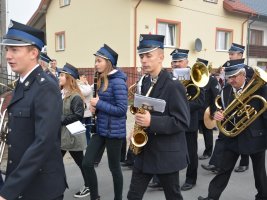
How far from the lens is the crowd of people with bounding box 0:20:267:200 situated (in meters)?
2.29

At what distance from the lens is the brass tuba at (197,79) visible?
495cm

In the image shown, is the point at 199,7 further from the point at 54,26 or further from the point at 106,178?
the point at 106,178

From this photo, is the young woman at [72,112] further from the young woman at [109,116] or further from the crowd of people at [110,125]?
the young woman at [109,116]

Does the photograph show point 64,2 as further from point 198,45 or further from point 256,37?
point 256,37

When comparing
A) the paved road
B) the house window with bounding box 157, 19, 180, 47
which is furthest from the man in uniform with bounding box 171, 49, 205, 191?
the house window with bounding box 157, 19, 180, 47

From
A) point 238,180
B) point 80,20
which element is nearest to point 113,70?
point 238,180

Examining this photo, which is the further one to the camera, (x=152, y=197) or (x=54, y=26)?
(x=54, y=26)

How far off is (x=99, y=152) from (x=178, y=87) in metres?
1.63

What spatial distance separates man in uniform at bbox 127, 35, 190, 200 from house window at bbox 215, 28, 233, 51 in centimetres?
1814

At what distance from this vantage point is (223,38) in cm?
2089

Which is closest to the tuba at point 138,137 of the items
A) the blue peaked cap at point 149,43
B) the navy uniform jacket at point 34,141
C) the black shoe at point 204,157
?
the blue peaked cap at point 149,43

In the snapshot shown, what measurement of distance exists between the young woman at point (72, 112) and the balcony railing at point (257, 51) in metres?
21.5

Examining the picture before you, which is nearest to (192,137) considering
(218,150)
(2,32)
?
(218,150)

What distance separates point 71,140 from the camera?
462cm
